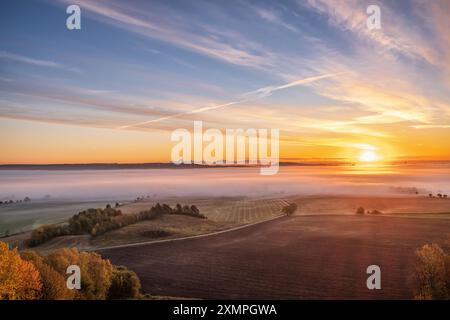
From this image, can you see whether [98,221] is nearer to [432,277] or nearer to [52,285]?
[52,285]

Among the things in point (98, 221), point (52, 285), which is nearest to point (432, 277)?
point (52, 285)

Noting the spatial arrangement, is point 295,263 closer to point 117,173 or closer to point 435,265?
point 435,265

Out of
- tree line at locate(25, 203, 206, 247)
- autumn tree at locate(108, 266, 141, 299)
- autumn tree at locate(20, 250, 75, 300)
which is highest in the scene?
tree line at locate(25, 203, 206, 247)

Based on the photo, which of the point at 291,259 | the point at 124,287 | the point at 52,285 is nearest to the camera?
the point at 52,285

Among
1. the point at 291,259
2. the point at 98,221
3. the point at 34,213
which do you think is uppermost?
the point at 34,213

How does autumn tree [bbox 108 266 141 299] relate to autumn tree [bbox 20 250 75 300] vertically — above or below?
below

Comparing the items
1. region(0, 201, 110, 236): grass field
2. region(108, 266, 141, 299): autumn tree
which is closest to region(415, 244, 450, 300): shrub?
region(108, 266, 141, 299): autumn tree

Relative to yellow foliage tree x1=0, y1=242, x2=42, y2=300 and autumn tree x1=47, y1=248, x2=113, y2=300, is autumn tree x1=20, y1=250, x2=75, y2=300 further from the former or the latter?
autumn tree x1=47, y1=248, x2=113, y2=300
